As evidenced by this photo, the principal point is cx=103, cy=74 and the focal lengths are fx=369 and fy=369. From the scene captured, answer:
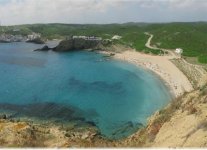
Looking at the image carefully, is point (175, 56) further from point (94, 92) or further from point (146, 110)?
point (146, 110)

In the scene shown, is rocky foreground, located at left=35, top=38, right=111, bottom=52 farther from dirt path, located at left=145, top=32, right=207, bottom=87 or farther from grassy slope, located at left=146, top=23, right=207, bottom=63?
dirt path, located at left=145, top=32, right=207, bottom=87

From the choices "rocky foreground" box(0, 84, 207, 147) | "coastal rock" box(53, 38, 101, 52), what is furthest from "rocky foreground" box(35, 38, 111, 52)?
"rocky foreground" box(0, 84, 207, 147)

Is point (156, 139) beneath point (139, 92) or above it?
above

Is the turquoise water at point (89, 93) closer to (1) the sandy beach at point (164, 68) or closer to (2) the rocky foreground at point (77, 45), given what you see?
(1) the sandy beach at point (164, 68)

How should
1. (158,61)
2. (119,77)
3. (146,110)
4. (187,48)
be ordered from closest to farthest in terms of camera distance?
1. (146,110)
2. (119,77)
3. (158,61)
4. (187,48)

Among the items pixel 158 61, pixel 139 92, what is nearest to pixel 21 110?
pixel 139 92

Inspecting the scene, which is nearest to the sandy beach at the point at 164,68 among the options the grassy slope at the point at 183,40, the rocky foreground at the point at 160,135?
the grassy slope at the point at 183,40
